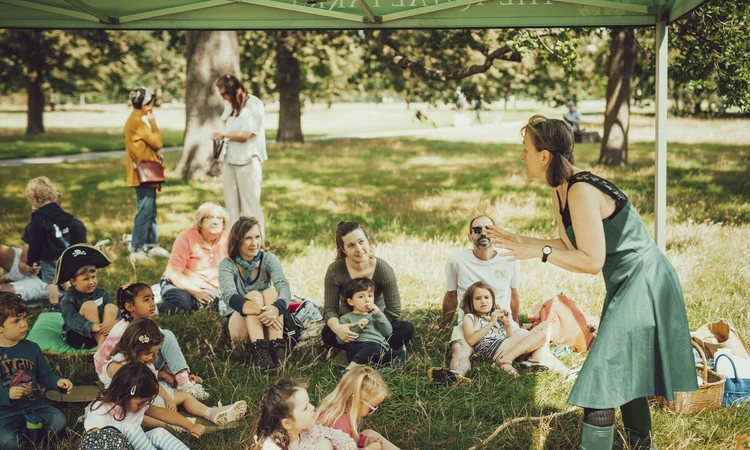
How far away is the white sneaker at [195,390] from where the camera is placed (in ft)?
17.4

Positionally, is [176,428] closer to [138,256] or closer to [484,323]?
[484,323]

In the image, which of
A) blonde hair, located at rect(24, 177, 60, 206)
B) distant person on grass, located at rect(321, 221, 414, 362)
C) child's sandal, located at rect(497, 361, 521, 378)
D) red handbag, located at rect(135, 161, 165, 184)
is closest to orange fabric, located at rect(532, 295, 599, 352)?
child's sandal, located at rect(497, 361, 521, 378)

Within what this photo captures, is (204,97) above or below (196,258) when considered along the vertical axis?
above

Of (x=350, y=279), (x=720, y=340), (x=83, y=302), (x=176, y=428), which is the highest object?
(x=350, y=279)

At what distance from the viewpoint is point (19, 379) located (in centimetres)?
462

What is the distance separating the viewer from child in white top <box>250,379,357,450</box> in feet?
12.5

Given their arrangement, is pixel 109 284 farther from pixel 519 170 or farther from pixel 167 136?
pixel 167 136

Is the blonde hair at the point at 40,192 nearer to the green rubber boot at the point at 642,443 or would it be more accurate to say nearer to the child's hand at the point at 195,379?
the child's hand at the point at 195,379

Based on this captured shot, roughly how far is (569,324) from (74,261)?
392 centimetres

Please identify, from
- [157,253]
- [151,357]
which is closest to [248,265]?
[151,357]

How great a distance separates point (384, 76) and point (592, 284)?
1705 cm

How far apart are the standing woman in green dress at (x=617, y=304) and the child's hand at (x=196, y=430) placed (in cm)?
222

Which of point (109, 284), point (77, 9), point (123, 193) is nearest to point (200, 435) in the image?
point (77, 9)

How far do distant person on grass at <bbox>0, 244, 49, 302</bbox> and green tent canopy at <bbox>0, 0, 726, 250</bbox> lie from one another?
8.96 ft
